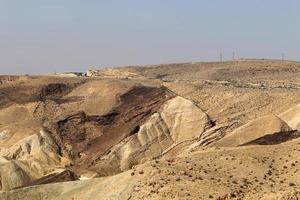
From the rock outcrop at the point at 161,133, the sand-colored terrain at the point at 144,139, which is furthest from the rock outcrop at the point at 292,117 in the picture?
the rock outcrop at the point at 161,133

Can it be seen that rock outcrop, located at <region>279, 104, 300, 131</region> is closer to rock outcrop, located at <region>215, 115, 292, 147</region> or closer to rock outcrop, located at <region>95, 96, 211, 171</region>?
rock outcrop, located at <region>215, 115, 292, 147</region>

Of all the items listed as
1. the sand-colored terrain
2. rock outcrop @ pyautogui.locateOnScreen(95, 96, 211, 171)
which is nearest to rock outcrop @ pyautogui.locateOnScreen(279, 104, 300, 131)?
the sand-colored terrain

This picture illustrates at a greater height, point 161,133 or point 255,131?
point 255,131

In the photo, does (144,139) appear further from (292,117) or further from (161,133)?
(292,117)

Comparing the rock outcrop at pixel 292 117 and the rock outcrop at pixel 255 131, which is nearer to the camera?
the rock outcrop at pixel 255 131

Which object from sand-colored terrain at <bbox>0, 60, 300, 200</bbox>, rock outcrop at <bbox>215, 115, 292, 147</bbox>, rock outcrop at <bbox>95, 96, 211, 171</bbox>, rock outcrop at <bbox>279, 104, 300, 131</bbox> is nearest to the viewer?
sand-colored terrain at <bbox>0, 60, 300, 200</bbox>

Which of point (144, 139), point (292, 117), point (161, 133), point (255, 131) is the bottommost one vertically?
point (144, 139)

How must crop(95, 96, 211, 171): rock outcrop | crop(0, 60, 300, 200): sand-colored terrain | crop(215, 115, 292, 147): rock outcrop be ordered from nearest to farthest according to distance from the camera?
crop(0, 60, 300, 200): sand-colored terrain
crop(215, 115, 292, 147): rock outcrop
crop(95, 96, 211, 171): rock outcrop

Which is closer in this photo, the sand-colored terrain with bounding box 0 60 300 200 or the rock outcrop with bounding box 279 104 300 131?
the sand-colored terrain with bounding box 0 60 300 200

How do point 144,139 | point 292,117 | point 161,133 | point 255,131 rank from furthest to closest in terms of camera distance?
point 161,133 → point 144,139 → point 292,117 → point 255,131

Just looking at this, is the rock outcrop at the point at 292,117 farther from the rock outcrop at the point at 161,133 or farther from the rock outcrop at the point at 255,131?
the rock outcrop at the point at 161,133

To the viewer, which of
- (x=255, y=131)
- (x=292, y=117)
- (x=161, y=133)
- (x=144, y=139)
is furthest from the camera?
(x=161, y=133)

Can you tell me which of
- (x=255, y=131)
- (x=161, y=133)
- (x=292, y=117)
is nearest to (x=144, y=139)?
(x=161, y=133)

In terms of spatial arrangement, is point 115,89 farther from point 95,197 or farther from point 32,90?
point 95,197
